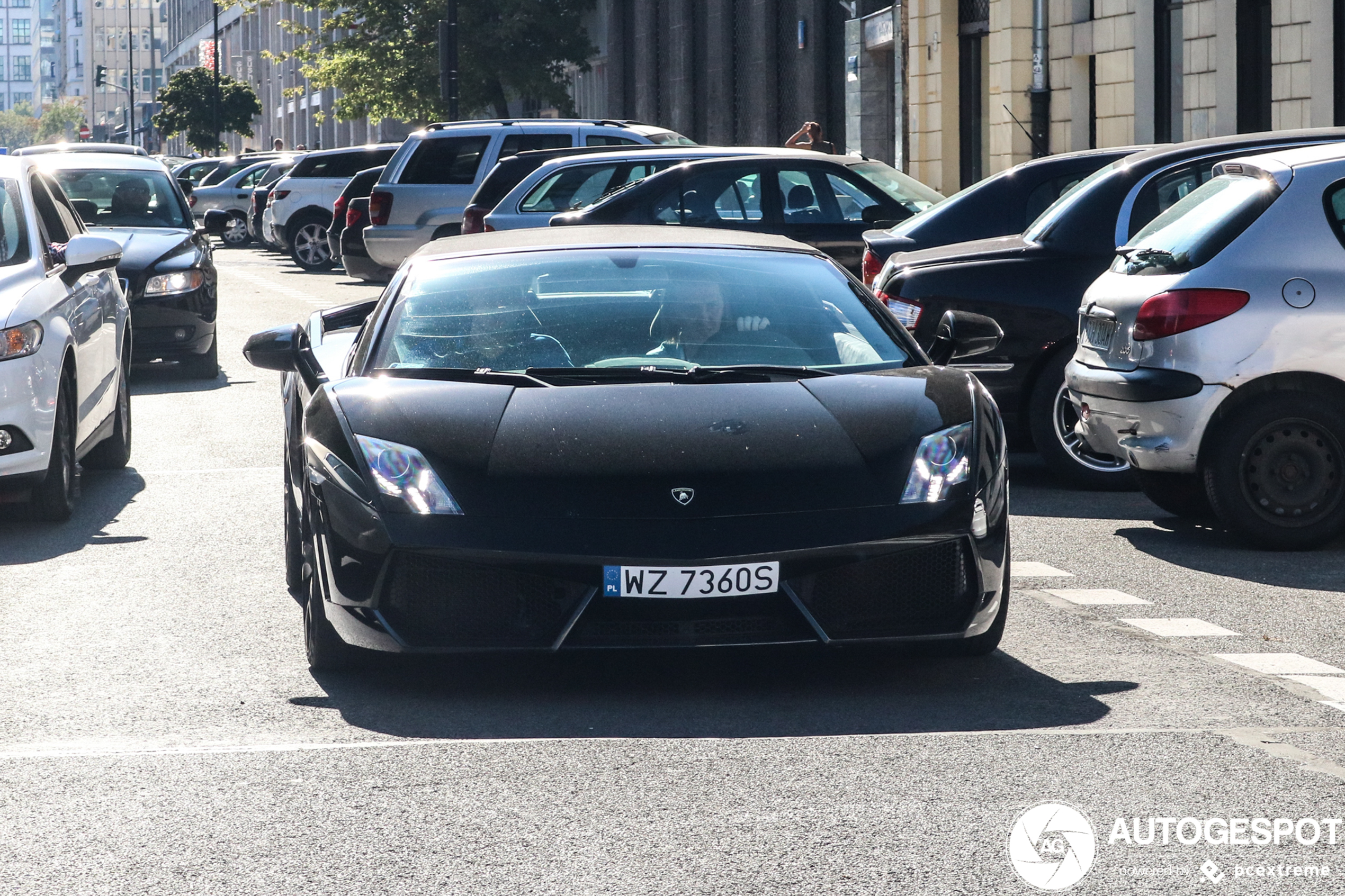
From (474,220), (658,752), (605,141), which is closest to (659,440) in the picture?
(658,752)

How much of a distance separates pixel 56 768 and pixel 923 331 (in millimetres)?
6050

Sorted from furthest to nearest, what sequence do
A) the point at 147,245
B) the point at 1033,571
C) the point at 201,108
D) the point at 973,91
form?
the point at 201,108 < the point at 973,91 < the point at 147,245 < the point at 1033,571

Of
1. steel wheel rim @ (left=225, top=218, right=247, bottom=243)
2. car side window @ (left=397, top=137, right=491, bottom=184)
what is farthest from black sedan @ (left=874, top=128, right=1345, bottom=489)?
steel wheel rim @ (left=225, top=218, right=247, bottom=243)

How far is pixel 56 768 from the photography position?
4.96 metres

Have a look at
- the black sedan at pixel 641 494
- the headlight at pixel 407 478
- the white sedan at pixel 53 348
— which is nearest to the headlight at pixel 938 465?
the black sedan at pixel 641 494

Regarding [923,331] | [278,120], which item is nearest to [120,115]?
[278,120]

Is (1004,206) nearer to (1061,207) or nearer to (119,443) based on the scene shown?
(1061,207)

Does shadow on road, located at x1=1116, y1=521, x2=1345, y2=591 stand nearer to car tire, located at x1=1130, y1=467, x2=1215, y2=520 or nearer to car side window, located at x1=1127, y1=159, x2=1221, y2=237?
car tire, located at x1=1130, y1=467, x2=1215, y2=520

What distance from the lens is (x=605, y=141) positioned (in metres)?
23.5

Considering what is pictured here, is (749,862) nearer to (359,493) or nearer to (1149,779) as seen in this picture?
(1149,779)

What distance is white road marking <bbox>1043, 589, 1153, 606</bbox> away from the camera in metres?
7.21

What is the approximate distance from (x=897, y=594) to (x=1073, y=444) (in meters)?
4.68

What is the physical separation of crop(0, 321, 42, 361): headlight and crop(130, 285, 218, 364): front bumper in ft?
21.4

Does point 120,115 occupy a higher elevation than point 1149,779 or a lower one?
higher
